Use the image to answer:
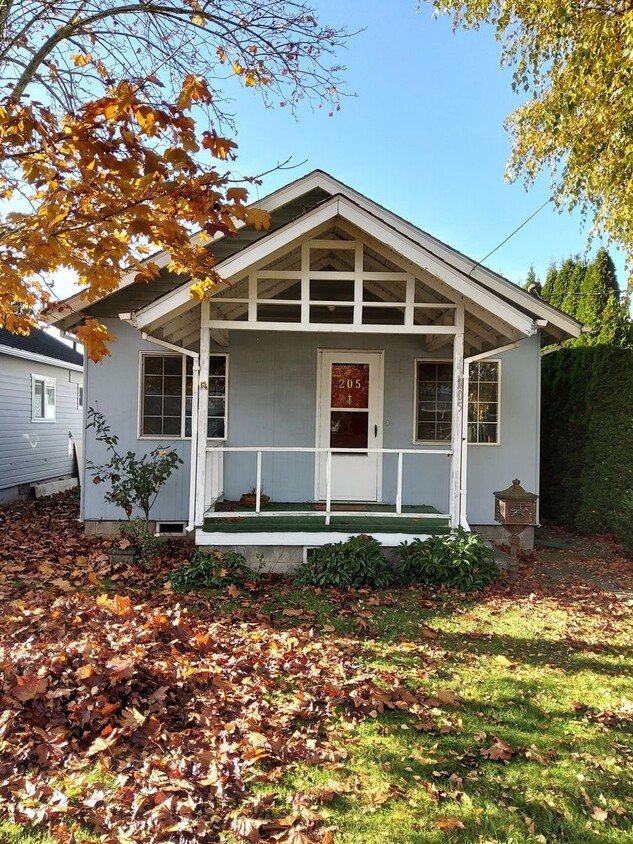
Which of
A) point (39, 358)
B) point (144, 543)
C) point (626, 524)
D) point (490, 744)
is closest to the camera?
point (490, 744)

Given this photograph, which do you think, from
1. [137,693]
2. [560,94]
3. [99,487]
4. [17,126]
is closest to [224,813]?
[137,693]

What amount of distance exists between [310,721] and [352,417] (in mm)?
5825

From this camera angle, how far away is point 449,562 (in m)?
6.37

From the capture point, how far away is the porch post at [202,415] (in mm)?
6699

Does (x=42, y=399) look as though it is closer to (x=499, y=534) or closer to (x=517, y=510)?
(x=499, y=534)

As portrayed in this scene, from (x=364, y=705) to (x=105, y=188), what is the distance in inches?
182

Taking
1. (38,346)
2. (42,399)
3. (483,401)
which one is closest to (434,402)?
(483,401)

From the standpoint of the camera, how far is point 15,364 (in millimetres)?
13195

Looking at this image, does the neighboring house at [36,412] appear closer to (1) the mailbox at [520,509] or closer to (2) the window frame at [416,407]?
(2) the window frame at [416,407]

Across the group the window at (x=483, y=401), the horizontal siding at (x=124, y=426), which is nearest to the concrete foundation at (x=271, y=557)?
the horizontal siding at (x=124, y=426)

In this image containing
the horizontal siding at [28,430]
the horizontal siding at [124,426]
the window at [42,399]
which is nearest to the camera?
the horizontal siding at [124,426]

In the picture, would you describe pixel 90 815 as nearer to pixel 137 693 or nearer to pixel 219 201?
pixel 137 693

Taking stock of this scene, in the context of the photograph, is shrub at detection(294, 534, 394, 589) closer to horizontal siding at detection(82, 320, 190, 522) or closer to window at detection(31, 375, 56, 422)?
horizontal siding at detection(82, 320, 190, 522)

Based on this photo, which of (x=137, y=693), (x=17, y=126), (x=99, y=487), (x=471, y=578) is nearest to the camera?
(x=137, y=693)
